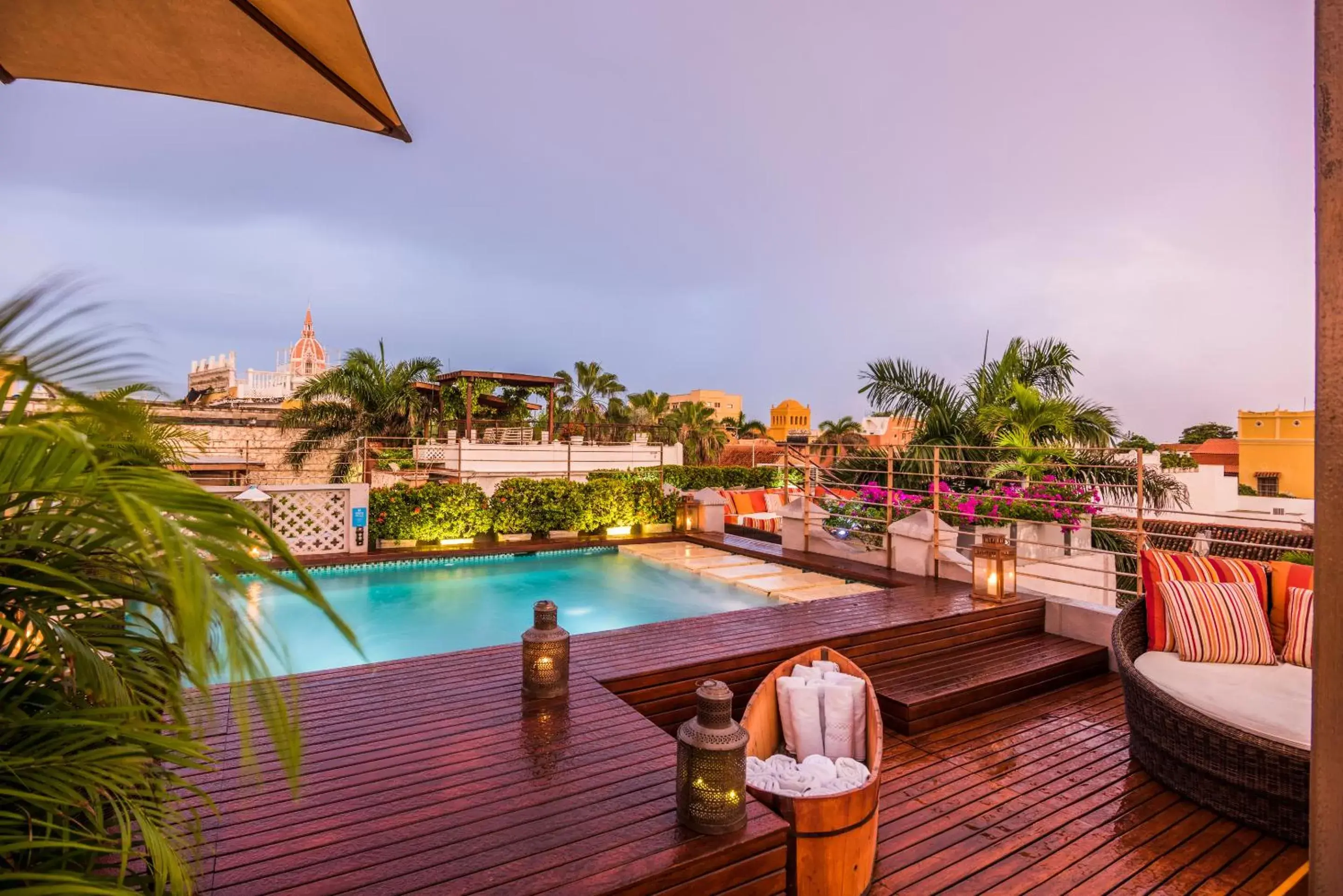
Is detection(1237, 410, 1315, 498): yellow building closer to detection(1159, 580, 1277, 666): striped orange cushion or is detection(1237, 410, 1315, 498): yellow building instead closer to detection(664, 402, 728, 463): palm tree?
detection(664, 402, 728, 463): palm tree

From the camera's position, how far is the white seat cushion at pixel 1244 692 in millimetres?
2857

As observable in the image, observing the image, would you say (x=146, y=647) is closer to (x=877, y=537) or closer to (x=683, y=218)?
(x=877, y=537)

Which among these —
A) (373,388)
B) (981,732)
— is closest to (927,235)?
(373,388)

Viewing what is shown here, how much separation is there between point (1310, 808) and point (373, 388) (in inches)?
727

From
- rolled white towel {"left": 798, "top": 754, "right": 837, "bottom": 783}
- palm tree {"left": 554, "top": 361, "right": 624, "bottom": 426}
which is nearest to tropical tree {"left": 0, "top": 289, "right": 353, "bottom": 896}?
rolled white towel {"left": 798, "top": 754, "right": 837, "bottom": 783}

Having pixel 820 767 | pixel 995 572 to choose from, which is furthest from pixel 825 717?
pixel 995 572

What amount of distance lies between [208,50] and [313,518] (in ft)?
22.6

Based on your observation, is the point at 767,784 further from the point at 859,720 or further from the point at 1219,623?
the point at 1219,623

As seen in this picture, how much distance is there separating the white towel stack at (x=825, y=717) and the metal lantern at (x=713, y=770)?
2.82ft

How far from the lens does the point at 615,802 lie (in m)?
2.42

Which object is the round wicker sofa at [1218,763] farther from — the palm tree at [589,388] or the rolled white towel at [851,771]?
the palm tree at [589,388]

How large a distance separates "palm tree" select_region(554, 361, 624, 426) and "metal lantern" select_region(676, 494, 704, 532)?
1765 centimetres

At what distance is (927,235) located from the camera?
2027 centimetres

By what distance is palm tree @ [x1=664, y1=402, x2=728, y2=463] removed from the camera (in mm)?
25734
